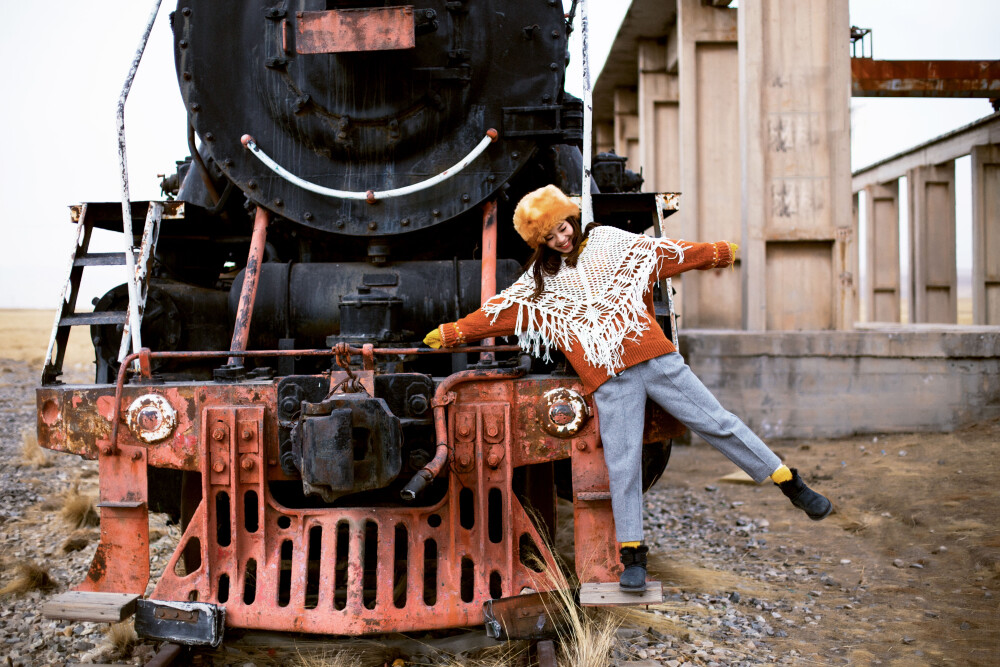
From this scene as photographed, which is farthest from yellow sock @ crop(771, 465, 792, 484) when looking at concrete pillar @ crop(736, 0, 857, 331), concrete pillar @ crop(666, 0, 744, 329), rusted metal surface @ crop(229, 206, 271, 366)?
concrete pillar @ crop(666, 0, 744, 329)

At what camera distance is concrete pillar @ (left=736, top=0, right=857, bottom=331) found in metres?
7.34

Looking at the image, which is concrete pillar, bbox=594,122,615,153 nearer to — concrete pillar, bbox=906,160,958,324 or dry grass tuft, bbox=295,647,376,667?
concrete pillar, bbox=906,160,958,324

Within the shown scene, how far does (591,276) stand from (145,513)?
5.63ft

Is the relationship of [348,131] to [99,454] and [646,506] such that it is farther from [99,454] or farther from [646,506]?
[646,506]

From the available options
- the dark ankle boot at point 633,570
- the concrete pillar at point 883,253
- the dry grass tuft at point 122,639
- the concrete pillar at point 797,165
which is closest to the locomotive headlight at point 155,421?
the dry grass tuft at point 122,639

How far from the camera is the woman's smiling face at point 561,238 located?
9.20ft

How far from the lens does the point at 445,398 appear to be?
277 centimetres

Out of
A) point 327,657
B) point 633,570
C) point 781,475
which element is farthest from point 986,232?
point 327,657

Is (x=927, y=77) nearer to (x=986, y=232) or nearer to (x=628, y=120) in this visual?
(x=986, y=232)

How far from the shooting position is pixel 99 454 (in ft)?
9.54

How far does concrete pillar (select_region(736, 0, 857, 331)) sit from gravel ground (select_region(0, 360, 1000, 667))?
2173mm

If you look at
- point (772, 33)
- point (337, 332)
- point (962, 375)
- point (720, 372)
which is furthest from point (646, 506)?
point (772, 33)

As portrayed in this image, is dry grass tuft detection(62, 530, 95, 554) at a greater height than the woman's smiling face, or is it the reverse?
the woman's smiling face

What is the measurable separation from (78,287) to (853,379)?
5755 millimetres
